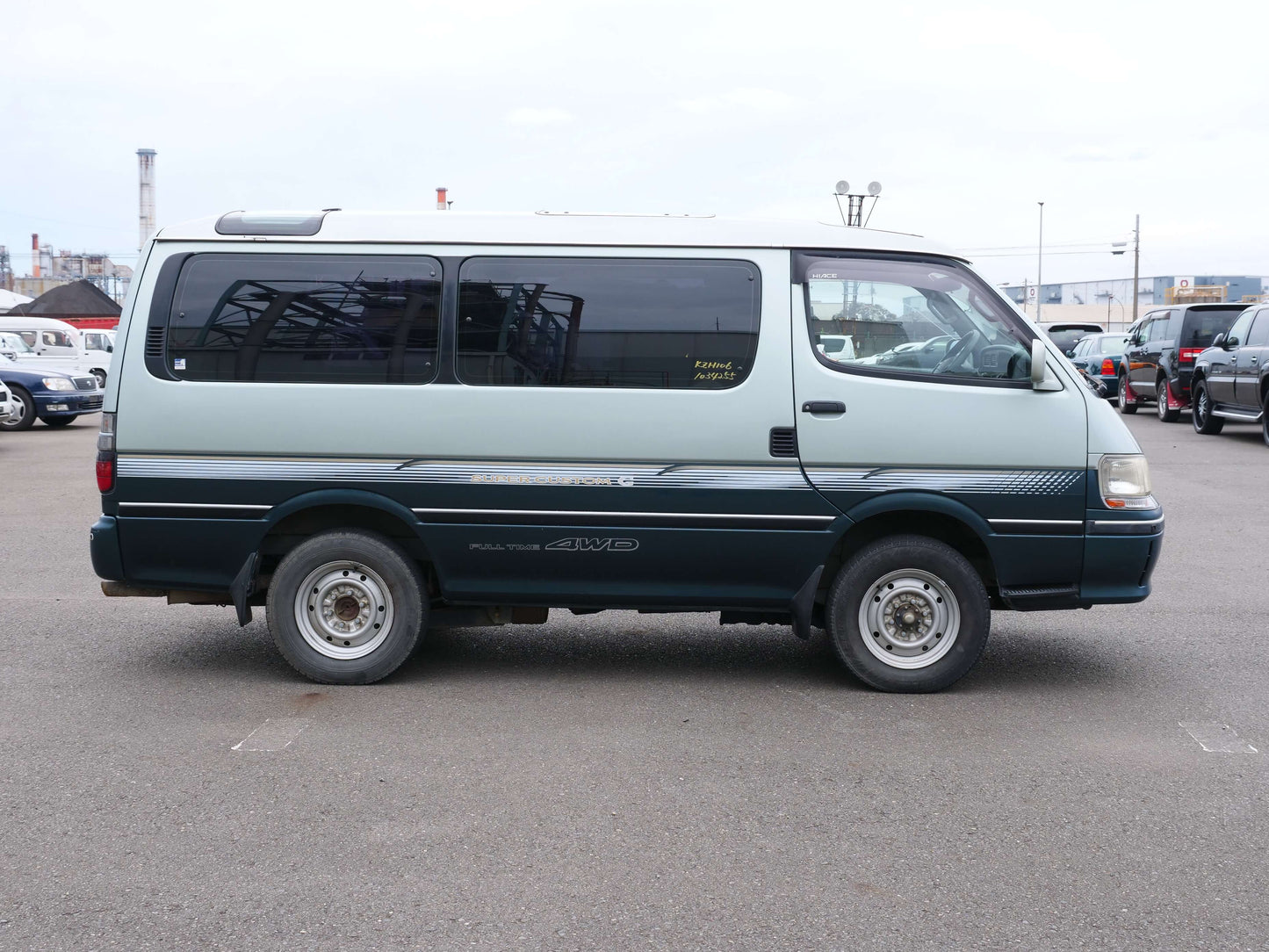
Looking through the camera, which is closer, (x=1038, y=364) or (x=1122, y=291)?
(x=1038, y=364)

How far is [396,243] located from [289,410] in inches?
35.5

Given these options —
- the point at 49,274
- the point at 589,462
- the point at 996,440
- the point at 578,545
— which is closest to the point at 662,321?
the point at 589,462

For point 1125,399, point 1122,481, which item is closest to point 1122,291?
point 1125,399

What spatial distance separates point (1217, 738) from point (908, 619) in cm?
A: 135

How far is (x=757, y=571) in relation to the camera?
19.0ft

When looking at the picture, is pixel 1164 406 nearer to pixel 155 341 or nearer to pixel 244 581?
pixel 244 581

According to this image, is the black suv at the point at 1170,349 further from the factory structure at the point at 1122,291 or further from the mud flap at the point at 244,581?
the factory structure at the point at 1122,291

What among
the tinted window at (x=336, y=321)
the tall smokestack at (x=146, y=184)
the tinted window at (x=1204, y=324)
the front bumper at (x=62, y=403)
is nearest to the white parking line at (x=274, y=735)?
the tinted window at (x=336, y=321)

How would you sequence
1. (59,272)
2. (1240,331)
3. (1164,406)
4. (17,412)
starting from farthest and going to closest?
(59,272) < (1164,406) < (17,412) < (1240,331)

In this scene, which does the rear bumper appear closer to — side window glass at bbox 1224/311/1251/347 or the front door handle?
Answer: the front door handle

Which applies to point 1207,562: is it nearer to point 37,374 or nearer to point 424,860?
point 424,860

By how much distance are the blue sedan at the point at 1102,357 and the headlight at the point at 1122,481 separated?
68.5 feet

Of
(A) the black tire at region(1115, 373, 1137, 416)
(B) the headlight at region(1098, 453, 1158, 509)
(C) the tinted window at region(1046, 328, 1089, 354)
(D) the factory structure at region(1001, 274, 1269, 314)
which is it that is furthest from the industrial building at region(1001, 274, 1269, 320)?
(B) the headlight at region(1098, 453, 1158, 509)

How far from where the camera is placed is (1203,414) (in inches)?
766
